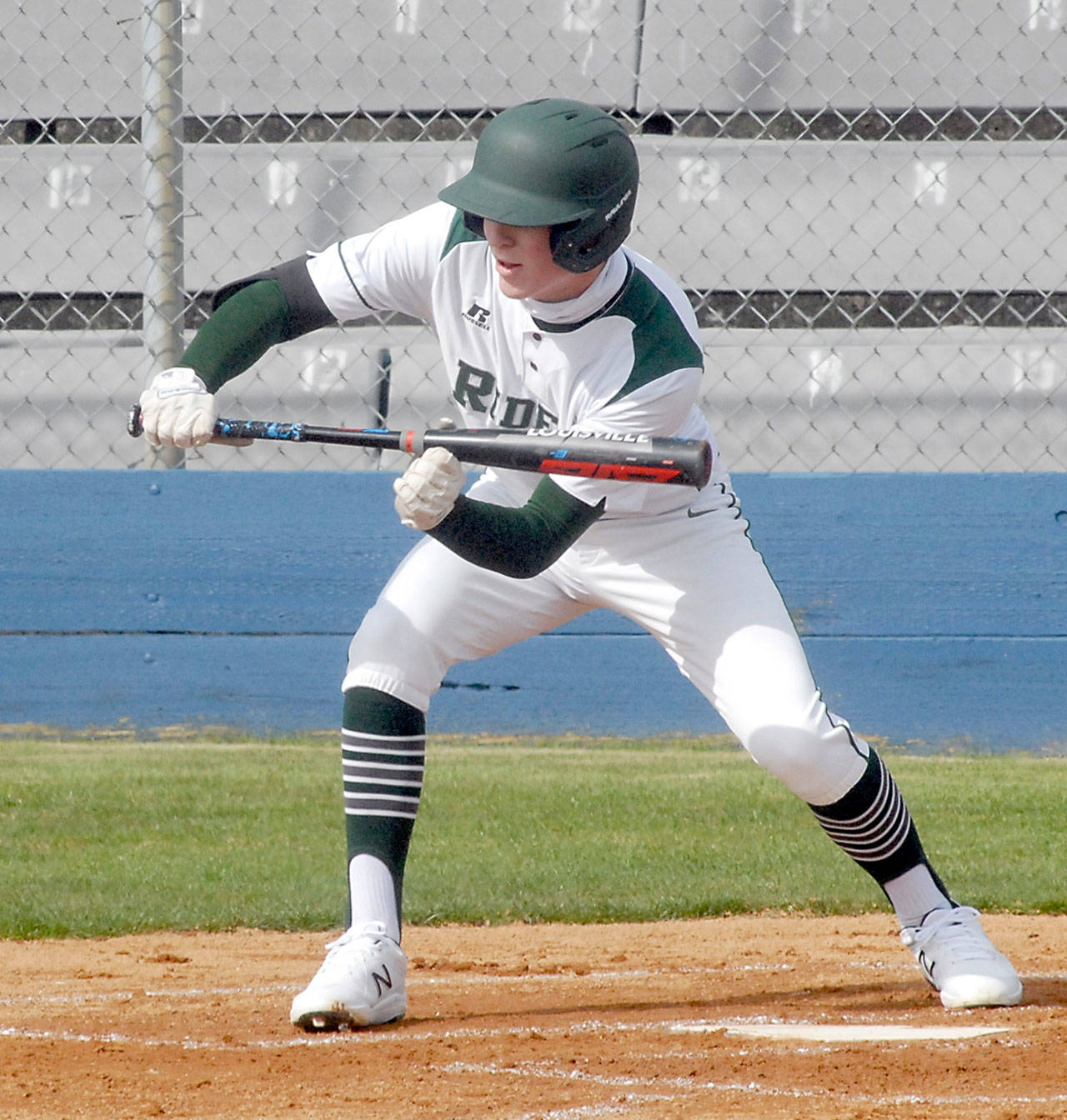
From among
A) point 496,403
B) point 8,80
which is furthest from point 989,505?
point 8,80

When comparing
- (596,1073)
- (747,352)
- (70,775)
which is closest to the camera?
(596,1073)

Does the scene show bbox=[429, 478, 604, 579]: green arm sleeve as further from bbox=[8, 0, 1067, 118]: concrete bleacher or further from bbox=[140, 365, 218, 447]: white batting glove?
bbox=[8, 0, 1067, 118]: concrete bleacher

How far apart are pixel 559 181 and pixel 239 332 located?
0.64m

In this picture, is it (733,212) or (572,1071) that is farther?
(733,212)

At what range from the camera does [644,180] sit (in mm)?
6168

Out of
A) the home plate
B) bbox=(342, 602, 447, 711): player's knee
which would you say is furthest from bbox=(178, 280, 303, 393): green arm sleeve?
the home plate

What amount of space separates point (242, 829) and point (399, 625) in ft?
6.11

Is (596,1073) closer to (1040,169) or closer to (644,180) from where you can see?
(644,180)

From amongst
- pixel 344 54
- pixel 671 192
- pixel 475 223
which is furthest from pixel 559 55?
pixel 475 223

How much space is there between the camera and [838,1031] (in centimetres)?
245

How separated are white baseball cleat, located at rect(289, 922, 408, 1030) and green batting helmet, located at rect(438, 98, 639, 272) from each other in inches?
43.9

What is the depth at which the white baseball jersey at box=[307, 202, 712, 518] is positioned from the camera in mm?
2508

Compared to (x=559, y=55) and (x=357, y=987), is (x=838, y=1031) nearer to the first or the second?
(x=357, y=987)

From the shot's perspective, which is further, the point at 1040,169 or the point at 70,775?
the point at 1040,169
